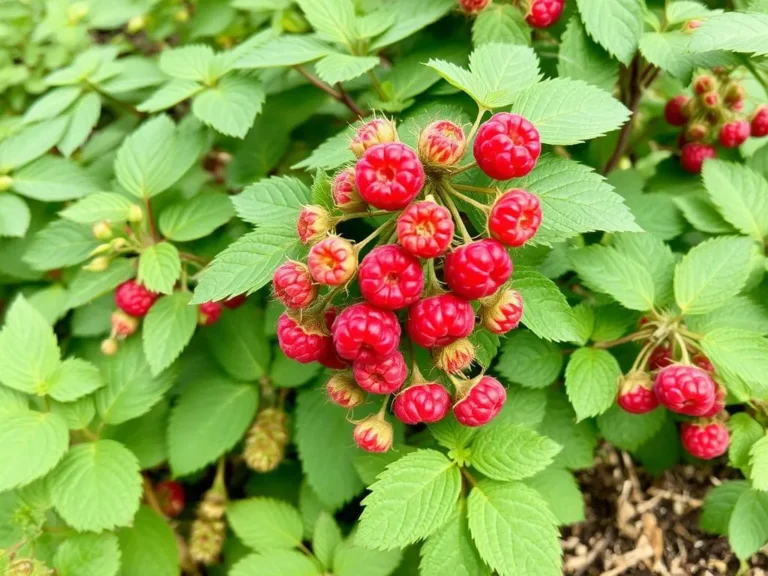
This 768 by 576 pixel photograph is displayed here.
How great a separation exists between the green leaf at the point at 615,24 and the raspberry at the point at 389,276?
1.02 metres

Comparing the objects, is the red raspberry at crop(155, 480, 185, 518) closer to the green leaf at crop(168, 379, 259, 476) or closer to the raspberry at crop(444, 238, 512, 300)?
the green leaf at crop(168, 379, 259, 476)

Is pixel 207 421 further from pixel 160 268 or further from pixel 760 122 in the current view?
pixel 760 122

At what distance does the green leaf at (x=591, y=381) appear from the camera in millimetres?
1669

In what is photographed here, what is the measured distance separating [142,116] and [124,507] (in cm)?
178

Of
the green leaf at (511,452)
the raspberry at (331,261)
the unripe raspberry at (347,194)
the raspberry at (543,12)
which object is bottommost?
the green leaf at (511,452)

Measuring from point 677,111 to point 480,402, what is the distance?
5.02 feet

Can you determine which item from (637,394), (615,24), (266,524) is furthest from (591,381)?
(266,524)

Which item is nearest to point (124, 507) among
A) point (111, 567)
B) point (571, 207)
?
point (111, 567)

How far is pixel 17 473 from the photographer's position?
66.6 inches

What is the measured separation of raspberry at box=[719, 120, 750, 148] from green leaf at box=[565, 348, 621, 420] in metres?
0.95

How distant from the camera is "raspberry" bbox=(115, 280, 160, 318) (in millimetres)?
1995

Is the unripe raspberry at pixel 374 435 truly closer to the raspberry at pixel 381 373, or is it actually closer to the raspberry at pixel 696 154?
the raspberry at pixel 381 373

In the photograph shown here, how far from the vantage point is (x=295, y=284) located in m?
1.30

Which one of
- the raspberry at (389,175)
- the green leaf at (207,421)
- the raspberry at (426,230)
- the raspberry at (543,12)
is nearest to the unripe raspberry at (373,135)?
the raspberry at (389,175)
